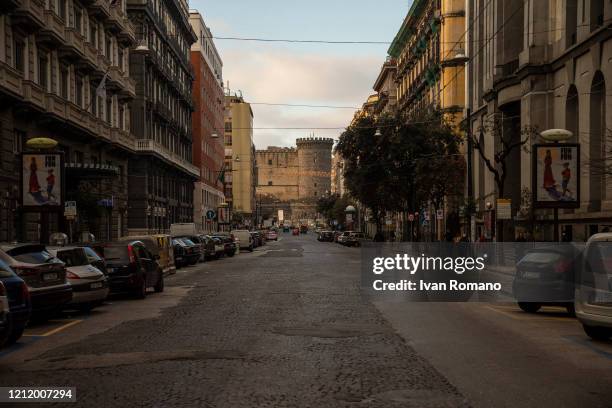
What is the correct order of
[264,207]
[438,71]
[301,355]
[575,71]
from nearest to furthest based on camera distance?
[301,355] → [575,71] → [438,71] → [264,207]

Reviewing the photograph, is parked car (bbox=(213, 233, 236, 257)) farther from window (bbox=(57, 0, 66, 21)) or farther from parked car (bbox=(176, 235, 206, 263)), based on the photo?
window (bbox=(57, 0, 66, 21))

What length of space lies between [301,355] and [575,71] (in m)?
26.3

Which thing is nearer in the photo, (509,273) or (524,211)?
(509,273)

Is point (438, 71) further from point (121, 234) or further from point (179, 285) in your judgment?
point (179, 285)

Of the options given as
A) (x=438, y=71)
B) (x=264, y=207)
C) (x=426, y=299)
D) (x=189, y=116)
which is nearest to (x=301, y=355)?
(x=426, y=299)

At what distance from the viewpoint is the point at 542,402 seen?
7.70 m

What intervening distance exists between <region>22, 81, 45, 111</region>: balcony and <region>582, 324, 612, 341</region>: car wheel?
82.8 ft

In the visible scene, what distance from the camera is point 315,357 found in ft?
34.3

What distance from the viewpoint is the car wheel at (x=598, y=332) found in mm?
12047

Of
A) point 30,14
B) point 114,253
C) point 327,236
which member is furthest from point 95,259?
point 327,236

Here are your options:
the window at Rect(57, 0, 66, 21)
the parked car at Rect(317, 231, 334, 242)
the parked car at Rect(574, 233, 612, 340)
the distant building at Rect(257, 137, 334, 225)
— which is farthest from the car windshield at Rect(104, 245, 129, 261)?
the distant building at Rect(257, 137, 334, 225)

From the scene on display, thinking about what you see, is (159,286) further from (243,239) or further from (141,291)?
(243,239)

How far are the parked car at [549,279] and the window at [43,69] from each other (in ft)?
83.5

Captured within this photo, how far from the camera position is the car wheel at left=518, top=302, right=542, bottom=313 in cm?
1683
